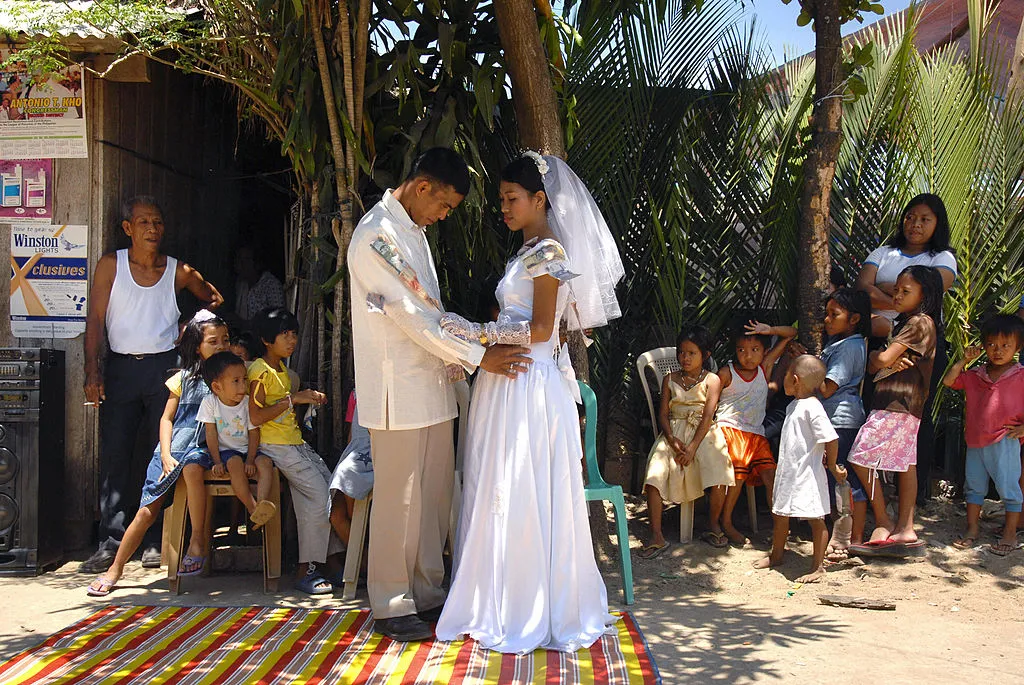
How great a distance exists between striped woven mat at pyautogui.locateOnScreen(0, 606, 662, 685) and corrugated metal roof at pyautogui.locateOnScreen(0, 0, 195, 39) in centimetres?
298

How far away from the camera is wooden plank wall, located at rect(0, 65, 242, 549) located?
5.80 metres

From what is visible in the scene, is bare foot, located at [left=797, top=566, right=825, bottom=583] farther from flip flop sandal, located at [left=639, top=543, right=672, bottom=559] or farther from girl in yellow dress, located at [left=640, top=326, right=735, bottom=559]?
flip flop sandal, located at [left=639, top=543, right=672, bottom=559]

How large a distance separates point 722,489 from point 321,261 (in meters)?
2.60

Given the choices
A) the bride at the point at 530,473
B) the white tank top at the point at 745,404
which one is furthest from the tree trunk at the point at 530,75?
the white tank top at the point at 745,404

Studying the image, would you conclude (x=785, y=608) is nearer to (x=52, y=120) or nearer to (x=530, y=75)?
(x=530, y=75)

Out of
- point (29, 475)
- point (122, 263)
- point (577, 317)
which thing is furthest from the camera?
point (122, 263)

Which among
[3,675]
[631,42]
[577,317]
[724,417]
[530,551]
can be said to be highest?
[631,42]

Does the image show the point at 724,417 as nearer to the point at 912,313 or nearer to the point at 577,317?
the point at 912,313

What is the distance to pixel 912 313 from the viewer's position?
534 centimetres

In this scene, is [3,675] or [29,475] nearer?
[3,675]

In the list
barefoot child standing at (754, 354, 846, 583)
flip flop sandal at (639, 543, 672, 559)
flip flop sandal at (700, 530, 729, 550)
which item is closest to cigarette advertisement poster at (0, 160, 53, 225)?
flip flop sandal at (639, 543, 672, 559)

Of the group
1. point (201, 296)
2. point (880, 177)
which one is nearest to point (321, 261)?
point (201, 296)

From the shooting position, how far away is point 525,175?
417cm

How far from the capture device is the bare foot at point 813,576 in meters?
5.05
